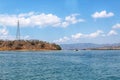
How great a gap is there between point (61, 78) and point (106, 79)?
8028 mm

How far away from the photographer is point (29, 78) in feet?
180

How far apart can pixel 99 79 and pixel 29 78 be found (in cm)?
1245

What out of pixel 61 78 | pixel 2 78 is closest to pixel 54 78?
pixel 61 78

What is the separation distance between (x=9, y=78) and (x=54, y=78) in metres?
8.05

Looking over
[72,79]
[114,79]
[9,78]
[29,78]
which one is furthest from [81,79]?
[9,78]

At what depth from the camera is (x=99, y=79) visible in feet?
178

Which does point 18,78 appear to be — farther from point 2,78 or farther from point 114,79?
point 114,79

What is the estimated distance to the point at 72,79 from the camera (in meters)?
54.4

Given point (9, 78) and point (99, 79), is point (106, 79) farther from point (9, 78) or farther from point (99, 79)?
point (9, 78)

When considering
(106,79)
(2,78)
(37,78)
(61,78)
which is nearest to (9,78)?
(2,78)

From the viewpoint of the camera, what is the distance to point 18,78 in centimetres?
5491

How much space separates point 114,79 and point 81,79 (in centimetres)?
587

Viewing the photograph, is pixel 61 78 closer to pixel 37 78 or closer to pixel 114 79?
pixel 37 78

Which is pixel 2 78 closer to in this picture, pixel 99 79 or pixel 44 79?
pixel 44 79
